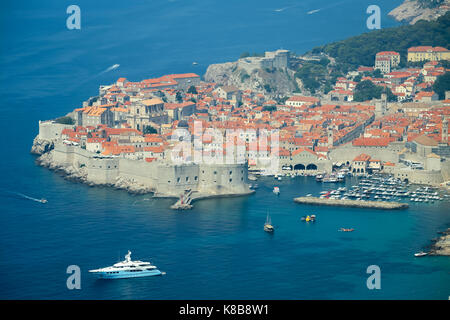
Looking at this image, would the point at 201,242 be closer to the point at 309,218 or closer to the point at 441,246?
the point at 309,218

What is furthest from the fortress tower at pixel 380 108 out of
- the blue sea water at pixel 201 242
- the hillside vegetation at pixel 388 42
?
the blue sea water at pixel 201 242

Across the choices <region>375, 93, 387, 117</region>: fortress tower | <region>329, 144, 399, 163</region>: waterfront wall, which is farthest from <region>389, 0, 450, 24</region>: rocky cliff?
<region>329, 144, 399, 163</region>: waterfront wall

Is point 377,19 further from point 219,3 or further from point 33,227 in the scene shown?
point 33,227

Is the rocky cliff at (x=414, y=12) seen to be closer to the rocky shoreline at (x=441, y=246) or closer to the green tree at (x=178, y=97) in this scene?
the green tree at (x=178, y=97)

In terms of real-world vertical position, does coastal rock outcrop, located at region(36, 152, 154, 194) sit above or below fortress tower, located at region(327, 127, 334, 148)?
below

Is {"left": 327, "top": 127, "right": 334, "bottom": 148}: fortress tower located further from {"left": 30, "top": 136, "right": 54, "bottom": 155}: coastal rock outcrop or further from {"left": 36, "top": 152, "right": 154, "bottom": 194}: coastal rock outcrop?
{"left": 30, "top": 136, "right": 54, "bottom": 155}: coastal rock outcrop
